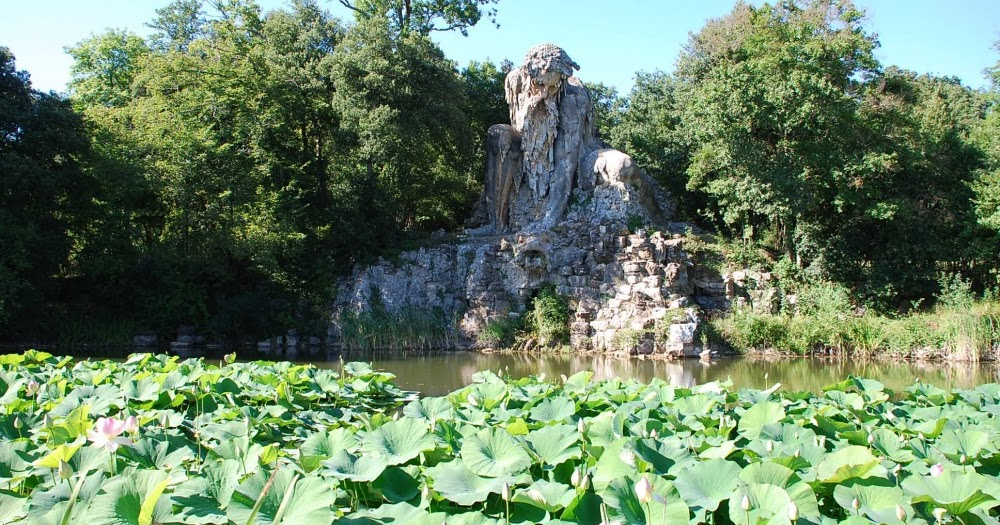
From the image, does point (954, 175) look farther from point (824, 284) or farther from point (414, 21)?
point (414, 21)

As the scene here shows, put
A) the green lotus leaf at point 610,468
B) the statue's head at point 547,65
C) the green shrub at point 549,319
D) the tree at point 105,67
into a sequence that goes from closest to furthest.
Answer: the green lotus leaf at point 610,468 → the green shrub at point 549,319 → the statue's head at point 547,65 → the tree at point 105,67

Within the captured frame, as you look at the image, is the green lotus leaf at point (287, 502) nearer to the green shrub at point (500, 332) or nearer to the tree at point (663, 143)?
the green shrub at point (500, 332)

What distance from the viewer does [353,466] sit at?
3.06 m

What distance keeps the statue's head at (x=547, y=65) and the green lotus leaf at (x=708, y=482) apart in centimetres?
1933

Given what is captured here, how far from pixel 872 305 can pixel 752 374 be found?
7301mm

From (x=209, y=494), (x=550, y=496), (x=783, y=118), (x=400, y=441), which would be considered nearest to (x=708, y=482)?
(x=550, y=496)

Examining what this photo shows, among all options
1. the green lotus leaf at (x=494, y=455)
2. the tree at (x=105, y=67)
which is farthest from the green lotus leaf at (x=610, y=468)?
the tree at (x=105, y=67)

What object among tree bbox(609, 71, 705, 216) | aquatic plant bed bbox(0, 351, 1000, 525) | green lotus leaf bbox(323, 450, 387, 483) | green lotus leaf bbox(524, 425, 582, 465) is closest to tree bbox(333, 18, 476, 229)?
tree bbox(609, 71, 705, 216)

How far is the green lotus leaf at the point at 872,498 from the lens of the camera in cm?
267

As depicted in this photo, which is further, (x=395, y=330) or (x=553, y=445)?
(x=395, y=330)

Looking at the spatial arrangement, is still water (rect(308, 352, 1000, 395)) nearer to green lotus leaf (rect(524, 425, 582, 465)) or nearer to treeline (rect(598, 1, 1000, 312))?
treeline (rect(598, 1, 1000, 312))

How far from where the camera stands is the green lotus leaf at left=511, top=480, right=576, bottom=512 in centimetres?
268

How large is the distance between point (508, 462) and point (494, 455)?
14 cm

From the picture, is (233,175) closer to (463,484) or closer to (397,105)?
(397,105)
